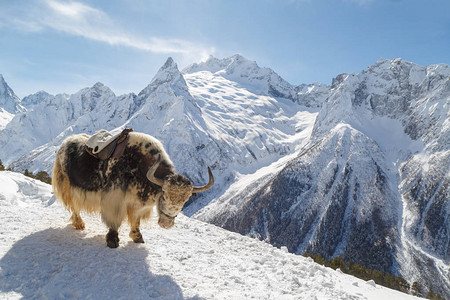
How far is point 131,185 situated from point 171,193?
126 cm

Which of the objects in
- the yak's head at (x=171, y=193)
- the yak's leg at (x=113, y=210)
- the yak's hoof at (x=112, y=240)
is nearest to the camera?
the yak's head at (x=171, y=193)

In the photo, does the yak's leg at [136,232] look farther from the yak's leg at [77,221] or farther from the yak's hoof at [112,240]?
the yak's leg at [77,221]

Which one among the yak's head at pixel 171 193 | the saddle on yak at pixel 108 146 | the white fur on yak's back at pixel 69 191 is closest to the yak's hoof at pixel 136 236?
the white fur on yak's back at pixel 69 191

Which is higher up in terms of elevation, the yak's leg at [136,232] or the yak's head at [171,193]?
the yak's head at [171,193]

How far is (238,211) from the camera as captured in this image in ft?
555

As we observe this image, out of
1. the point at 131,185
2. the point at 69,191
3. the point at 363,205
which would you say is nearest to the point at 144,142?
the point at 131,185

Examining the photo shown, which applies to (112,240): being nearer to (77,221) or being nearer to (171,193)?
(77,221)

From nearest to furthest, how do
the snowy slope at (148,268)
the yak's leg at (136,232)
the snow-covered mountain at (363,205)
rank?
the snowy slope at (148,268), the yak's leg at (136,232), the snow-covered mountain at (363,205)

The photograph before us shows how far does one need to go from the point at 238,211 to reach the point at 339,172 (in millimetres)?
62405

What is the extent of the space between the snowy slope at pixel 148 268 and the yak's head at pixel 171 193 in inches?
44.5

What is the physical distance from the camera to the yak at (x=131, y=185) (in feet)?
20.1

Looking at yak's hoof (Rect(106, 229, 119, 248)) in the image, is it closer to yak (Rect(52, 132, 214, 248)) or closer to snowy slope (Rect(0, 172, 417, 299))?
yak (Rect(52, 132, 214, 248))

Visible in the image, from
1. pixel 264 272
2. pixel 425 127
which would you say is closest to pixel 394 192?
pixel 425 127

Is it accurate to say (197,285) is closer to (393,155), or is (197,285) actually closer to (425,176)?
(425,176)
